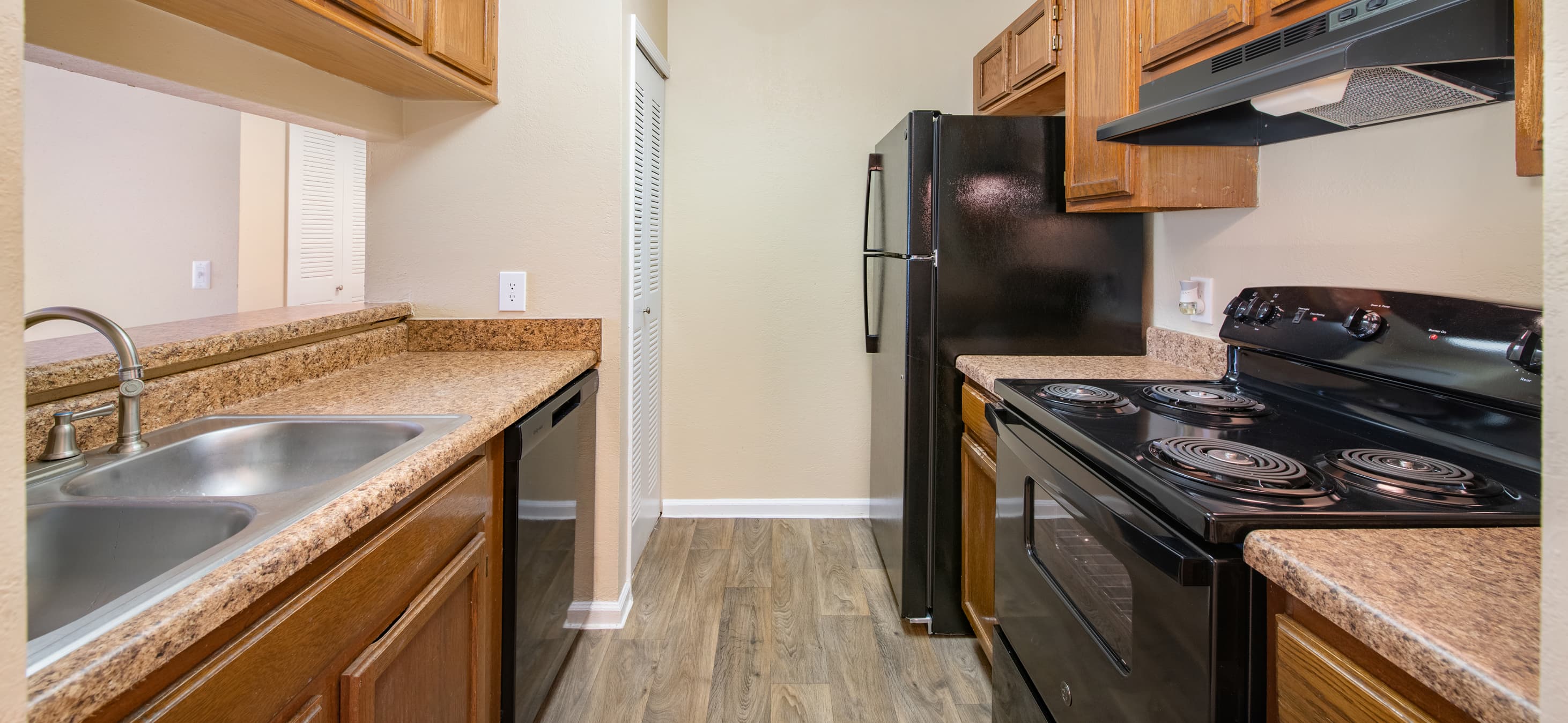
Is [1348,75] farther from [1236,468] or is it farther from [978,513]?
[978,513]

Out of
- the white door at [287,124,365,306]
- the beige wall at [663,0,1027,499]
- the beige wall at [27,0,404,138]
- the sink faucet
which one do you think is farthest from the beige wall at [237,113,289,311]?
the sink faucet

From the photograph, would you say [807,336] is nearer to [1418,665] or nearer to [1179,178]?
[1179,178]

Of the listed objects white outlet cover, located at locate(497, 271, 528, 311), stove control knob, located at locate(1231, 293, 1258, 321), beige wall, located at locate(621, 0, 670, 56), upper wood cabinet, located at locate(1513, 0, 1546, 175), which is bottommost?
stove control knob, located at locate(1231, 293, 1258, 321)

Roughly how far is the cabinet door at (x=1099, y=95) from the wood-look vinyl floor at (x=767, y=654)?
1371mm

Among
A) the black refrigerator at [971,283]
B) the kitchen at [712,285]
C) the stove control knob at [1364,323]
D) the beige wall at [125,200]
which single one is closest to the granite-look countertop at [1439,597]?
the kitchen at [712,285]

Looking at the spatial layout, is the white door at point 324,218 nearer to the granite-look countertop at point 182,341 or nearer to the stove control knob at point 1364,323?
the granite-look countertop at point 182,341

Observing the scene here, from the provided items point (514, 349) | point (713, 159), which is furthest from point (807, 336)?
point (514, 349)

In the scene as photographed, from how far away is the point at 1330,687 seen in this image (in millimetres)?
750

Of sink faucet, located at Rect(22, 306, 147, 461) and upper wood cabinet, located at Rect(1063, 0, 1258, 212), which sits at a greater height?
upper wood cabinet, located at Rect(1063, 0, 1258, 212)

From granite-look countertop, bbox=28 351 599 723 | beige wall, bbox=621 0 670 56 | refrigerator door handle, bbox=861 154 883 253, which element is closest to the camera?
granite-look countertop, bbox=28 351 599 723

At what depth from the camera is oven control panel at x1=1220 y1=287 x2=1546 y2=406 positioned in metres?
1.09

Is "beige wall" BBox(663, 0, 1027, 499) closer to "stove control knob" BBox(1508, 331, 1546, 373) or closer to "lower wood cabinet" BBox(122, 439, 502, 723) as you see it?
"lower wood cabinet" BBox(122, 439, 502, 723)

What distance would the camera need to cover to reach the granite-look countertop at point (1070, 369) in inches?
75.9

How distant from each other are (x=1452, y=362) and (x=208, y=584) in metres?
1.65
